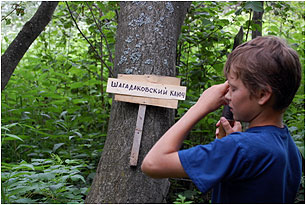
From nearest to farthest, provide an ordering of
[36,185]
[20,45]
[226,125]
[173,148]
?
1. [173,148]
2. [226,125]
3. [36,185]
4. [20,45]

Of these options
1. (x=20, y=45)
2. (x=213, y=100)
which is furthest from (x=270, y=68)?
(x=20, y=45)

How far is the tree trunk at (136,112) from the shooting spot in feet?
7.38

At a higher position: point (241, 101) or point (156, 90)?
point (156, 90)

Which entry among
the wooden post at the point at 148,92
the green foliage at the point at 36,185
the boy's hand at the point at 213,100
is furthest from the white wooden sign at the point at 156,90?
the boy's hand at the point at 213,100

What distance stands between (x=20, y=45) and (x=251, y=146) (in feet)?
7.86

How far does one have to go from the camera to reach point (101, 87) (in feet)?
14.3

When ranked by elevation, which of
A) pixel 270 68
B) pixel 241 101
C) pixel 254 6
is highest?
pixel 254 6

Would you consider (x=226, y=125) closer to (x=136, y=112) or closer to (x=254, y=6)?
(x=136, y=112)

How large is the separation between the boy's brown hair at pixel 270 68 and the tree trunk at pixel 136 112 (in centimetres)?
110

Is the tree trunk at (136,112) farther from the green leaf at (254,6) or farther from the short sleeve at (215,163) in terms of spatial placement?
the short sleeve at (215,163)

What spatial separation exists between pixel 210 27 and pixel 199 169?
2834mm

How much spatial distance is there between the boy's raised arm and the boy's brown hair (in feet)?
0.55

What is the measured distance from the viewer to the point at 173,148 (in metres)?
1.30

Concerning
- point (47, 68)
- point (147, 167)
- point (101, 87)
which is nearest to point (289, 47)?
point (147, 167)
